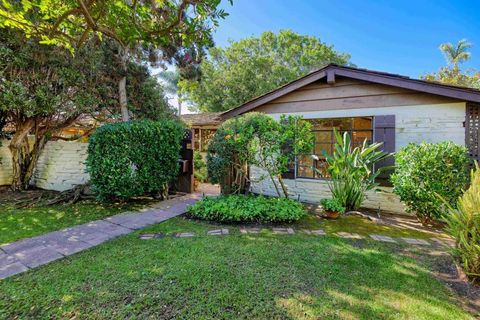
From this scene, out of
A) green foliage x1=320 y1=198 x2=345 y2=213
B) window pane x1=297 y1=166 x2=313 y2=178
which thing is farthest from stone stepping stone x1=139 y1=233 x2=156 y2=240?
window pane x1=297 y1=166 x2=313 y2=178

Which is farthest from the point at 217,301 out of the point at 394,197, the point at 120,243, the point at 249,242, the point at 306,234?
the point at 394,197

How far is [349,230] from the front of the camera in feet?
13.6

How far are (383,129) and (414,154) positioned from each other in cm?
116

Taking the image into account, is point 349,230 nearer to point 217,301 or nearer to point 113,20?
point 217,301

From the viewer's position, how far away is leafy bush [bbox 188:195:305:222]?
4375 mm

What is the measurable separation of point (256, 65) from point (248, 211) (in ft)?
48.9

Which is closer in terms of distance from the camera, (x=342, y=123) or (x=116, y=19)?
(x=116, y=19)

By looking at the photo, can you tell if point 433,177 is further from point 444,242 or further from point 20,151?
point 20,151

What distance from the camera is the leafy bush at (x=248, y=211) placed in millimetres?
4375

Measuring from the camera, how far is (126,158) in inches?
196

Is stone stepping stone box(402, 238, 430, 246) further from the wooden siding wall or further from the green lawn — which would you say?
the wooden siding wall

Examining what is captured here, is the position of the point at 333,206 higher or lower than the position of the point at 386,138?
lower

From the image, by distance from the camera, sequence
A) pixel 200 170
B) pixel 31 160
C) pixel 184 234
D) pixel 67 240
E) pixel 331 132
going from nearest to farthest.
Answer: pixel 67 240
pixel 184 234
pixel 331 132
pixel 31 160
pixel 200 170

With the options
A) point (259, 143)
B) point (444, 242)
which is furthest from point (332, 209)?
point (259, 143)
